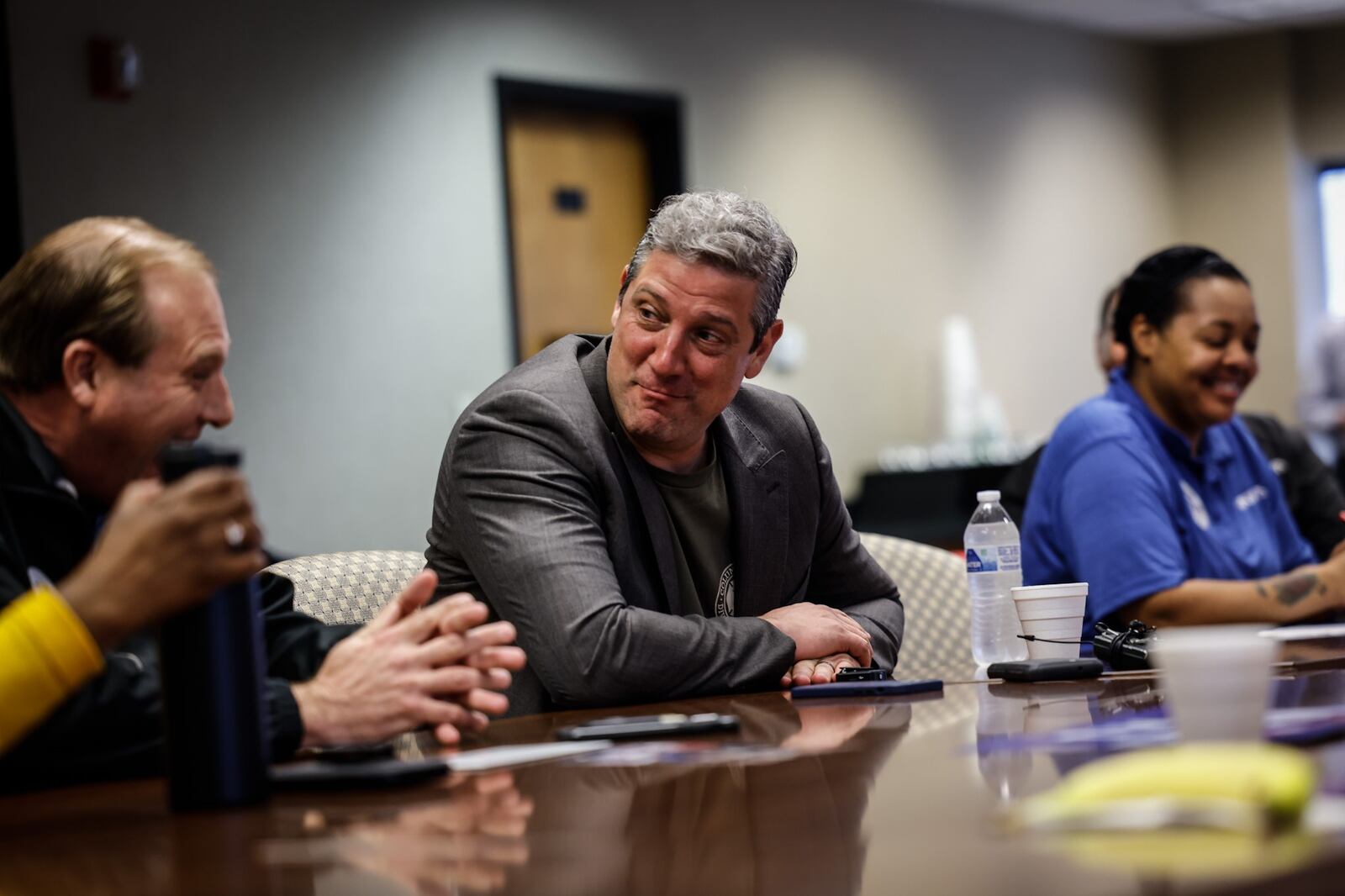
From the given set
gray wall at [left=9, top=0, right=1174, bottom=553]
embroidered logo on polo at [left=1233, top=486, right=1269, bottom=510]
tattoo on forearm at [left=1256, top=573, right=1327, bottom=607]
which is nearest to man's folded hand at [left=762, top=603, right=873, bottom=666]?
tattoo on forearm at [left=1256, top=573, right=1327, bottom=607]

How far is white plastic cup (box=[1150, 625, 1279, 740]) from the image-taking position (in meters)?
0.93

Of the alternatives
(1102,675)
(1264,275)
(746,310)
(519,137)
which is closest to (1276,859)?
(1102,675)

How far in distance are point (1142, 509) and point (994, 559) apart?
569mm

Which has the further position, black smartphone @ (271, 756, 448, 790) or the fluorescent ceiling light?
the fluorescent ceiling light

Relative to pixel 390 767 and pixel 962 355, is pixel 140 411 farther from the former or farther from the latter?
pixel 962 355

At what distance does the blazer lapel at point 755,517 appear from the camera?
2254 mm

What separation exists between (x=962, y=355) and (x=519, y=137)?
2694mm

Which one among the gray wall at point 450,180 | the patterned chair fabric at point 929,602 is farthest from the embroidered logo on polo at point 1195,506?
the gray wall at point 450,180

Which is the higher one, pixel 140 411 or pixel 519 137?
pixel 519 137

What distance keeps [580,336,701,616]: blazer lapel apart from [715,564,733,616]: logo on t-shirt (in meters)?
0.04

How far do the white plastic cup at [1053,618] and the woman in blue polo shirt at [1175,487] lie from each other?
20.1 inches

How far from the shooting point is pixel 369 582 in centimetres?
233

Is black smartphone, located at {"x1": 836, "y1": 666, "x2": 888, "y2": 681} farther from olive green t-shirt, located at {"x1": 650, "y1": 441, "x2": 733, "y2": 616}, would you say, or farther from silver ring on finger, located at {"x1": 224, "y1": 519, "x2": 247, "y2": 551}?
silver ring on finger, located at {"x1": 224, "y1": 519, "x2": 247, "y2": 551}

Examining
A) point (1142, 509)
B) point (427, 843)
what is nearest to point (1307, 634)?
point (1142, 509)
